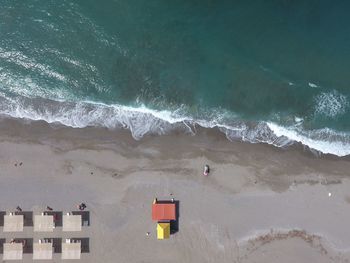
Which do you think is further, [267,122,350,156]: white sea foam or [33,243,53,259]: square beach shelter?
[267,122,350,156]: white sea foam

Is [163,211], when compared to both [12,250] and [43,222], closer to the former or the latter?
[43,222]

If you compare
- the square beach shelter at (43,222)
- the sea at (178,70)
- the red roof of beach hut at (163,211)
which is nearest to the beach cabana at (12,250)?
the square beach shelter at (43,222)

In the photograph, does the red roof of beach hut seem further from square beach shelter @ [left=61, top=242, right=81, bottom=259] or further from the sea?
square beach shelter @ [left=61, top=242, right=81, bottom=259]

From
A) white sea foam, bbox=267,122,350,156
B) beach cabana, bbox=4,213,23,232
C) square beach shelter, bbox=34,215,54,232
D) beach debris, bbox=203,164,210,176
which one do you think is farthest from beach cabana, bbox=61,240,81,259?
white sea foam, bbox=267,122,350,156

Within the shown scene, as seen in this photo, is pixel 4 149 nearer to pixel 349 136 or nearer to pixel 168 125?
pixel 168 125

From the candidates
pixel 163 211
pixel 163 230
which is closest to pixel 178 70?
pixel 163 211

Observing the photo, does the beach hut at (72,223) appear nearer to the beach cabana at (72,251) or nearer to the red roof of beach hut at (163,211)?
the beach cabana at (72,251)

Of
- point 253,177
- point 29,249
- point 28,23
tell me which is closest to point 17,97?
point 28,23
